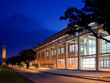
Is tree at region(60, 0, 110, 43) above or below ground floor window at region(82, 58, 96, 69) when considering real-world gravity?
above

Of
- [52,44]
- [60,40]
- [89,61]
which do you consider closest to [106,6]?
[89,61]

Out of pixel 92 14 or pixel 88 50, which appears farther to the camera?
pixel 88 50

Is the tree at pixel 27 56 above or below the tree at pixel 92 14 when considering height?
below

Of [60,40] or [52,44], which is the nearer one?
[60,40]

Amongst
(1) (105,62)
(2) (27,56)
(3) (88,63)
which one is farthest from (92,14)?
(2) (27,56)

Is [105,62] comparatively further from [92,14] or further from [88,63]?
[92,14]

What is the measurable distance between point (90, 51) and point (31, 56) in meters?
23.6

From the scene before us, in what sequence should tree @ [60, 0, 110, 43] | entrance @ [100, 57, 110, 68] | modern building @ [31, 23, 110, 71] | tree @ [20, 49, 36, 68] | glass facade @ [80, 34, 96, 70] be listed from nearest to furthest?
tree @ [60, 0, 110, 43]
modern building @ [31, 23, 110, 71]
entrance @ [100, 57, 110, 68]
glass facade @ [80, 34, 96, 70]
tree @ [20, 49, 36, 68]

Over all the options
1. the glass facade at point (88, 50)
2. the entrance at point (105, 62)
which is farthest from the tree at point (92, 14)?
the glass facade at point (88, 50)

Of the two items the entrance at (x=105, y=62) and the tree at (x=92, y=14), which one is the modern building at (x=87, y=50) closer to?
the entrance at (x=105, y=62)

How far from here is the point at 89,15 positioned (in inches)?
607

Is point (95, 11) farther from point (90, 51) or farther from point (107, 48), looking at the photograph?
point (90, 51)

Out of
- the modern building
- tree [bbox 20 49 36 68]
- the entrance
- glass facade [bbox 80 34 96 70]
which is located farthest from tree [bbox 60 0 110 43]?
tree [bbox 20 49 36 68]

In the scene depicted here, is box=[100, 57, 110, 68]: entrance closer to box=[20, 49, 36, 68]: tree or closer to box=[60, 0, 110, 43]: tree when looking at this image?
box=[60, 0, 110, 43]: tree
